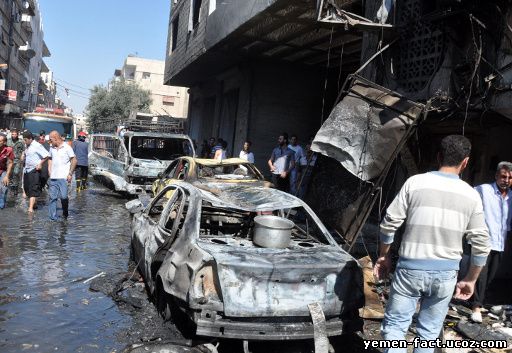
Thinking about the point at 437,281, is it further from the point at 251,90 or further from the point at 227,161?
the point at 251,90

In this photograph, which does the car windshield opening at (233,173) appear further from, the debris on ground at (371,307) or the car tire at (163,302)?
the car tire at (163,302)

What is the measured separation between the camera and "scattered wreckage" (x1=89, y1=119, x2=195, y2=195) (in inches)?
509

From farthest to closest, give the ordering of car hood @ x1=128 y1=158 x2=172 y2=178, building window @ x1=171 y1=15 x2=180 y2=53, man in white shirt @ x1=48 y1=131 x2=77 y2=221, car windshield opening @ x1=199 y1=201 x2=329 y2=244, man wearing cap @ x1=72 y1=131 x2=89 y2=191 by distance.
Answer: building window @ x1=171 y1=15 x2=180 y2=53
man wearing cap @ x1=72 y1=131 x2=89 y2=191
car hood @ x1=128 y1=158 x2=172 y2=178
man in white shirt @ x1=48 y1=131 x2=77 y2=221
car windshield opening @ x1=199 y1=201 x2=329 y2=244

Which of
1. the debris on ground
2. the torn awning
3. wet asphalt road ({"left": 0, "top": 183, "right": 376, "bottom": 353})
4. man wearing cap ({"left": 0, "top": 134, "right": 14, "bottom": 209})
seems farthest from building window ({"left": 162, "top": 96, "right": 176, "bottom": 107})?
the debris on ground

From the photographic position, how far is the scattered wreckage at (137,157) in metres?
12.9

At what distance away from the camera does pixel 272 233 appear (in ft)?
14.9

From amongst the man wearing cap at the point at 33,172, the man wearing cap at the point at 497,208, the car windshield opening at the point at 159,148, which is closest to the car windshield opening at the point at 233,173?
the man wearing cap at the point at 33,172

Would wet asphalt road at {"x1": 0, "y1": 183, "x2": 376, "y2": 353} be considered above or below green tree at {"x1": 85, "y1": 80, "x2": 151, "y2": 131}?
below

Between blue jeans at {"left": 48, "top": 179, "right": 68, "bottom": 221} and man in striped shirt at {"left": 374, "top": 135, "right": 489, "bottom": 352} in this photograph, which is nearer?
man in striped shirt at {"left": 374, "top": 135, "right": 489, "bottom": 352}

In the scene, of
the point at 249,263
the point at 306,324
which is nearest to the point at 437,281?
the point at 306,324

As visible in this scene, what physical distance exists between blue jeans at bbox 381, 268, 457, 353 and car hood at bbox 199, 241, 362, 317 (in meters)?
0.74

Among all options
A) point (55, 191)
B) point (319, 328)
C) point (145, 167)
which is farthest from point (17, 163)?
point (319, 328)

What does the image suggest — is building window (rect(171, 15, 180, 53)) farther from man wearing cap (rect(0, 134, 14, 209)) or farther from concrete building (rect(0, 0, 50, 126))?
man wearing cap (rect(0, 134, 14, 209))

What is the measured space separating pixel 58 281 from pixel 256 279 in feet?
10.4
